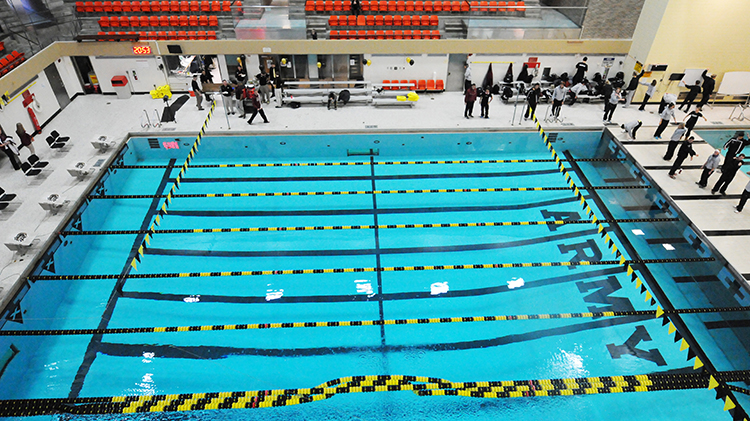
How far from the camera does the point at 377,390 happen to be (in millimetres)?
6340

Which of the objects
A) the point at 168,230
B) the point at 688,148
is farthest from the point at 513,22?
the point at 168,230

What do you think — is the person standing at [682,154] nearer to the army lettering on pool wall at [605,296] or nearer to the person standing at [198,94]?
the army lettering on pool wall at [605,296]

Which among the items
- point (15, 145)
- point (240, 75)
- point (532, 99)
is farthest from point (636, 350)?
point (15, 145)

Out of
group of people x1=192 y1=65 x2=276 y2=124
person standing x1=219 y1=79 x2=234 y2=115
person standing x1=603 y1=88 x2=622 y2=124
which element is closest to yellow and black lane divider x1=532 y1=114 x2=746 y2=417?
person standing x1=603 y1=88 x2=622 y2=124

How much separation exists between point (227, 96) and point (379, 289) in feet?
25.7

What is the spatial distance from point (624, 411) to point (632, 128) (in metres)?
8.14

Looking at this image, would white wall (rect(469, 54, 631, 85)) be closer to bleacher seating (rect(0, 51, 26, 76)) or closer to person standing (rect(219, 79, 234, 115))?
person standing (rect(219, 79, 234, 115))

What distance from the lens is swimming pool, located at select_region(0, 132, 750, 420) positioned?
22.1ft

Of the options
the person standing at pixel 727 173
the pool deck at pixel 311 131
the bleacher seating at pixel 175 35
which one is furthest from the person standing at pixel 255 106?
the person standing at pixel 727 173

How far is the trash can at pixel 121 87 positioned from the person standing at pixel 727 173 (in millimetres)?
16645

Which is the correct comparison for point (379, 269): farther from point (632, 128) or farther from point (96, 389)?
point (632, 128)

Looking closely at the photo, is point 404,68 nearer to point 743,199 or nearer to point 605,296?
point 605,296

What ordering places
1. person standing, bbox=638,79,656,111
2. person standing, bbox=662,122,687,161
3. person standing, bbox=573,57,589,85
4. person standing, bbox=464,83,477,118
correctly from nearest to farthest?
person standing, bbox=662,122,687,161 → person standing, bbox=464,83,477,118 → person standing, bbox=638,79,656,111 → person standing, bbox=573,57,589,85

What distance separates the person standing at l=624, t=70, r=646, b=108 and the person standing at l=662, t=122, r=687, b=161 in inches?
111
